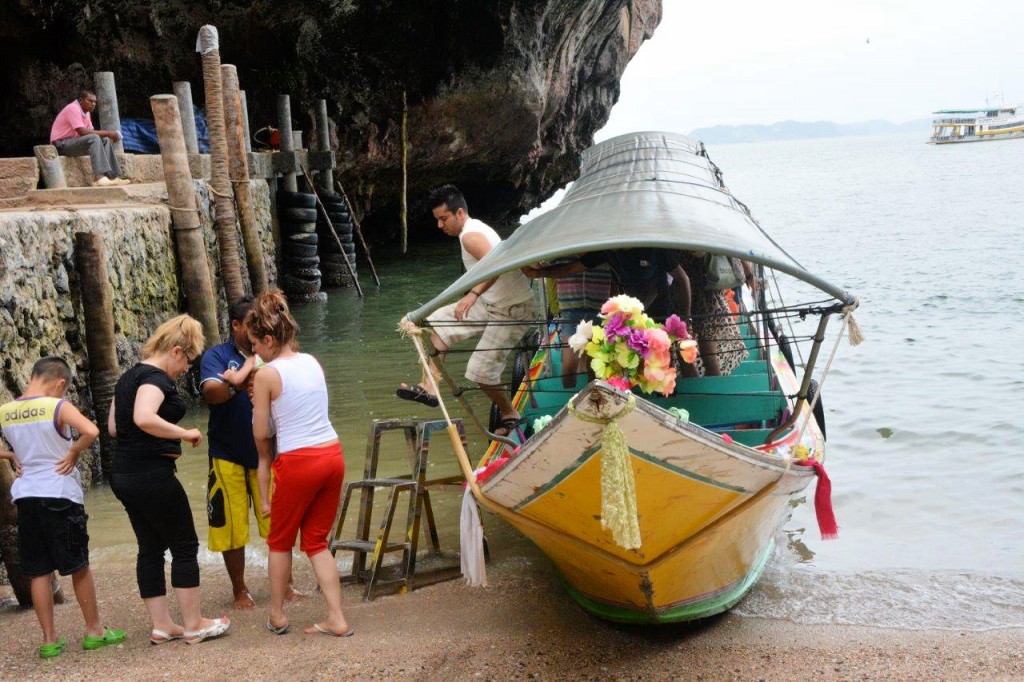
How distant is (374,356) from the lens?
13.0 metres

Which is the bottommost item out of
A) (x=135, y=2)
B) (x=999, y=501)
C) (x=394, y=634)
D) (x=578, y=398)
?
(x=999, y=501)

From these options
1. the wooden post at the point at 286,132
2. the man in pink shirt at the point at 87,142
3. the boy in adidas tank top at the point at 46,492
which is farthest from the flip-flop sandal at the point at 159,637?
the wooden post at the point at 286,132

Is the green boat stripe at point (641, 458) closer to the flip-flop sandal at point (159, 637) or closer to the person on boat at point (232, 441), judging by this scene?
the person on boat at point (232, 441)

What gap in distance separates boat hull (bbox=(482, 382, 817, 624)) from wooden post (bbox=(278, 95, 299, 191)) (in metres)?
12.8

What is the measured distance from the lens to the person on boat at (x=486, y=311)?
6.63 meters

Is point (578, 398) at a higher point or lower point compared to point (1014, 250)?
higher

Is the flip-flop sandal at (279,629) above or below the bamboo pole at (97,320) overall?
below

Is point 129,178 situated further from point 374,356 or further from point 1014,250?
point 1014,250

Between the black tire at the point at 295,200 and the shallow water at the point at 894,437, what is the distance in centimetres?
171

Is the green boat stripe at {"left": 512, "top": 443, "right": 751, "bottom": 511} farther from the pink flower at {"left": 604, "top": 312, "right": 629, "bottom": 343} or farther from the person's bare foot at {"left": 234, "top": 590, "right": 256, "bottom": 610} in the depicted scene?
the person's bare foot at {"left": 234, "top": 590, "right": 256, "bottom": 610}

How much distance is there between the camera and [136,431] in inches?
179

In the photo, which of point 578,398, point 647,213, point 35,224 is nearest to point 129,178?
point 35,224

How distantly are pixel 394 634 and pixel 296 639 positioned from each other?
46 cm

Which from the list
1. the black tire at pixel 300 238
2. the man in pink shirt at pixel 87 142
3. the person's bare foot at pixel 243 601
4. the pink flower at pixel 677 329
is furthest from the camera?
the black tire at pixel 300 238
